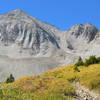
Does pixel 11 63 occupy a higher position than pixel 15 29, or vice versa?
pixel 15 29

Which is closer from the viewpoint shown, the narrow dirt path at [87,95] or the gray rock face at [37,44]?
the narrow dirt path at [87,95]

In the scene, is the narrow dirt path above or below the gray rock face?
below

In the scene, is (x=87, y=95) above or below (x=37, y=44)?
below

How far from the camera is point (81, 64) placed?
106ft

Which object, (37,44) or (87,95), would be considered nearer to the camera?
(87,95)

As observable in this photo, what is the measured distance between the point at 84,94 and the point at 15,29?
16143 centimetres

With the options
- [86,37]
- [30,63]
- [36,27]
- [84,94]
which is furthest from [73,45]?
[84,94]

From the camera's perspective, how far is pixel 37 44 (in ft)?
551

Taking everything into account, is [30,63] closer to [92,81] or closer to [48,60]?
[48,60]

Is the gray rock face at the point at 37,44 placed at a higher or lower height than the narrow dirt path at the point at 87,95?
higher

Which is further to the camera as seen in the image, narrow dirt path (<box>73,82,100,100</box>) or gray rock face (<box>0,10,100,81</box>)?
gray rock face (<box>0,10,100,81</box>)

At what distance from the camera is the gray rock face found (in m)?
152

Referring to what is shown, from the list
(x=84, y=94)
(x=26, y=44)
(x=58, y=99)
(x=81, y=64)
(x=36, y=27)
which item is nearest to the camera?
(x=58, y=99)

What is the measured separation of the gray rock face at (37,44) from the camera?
152m
